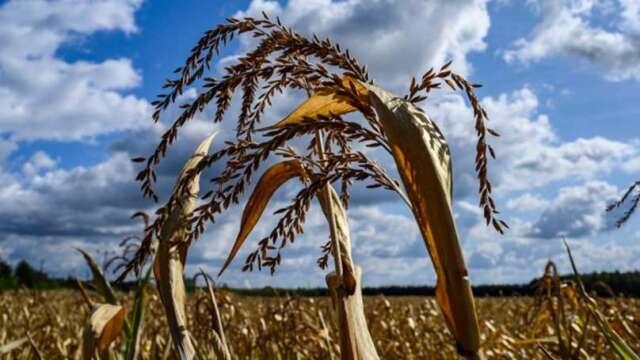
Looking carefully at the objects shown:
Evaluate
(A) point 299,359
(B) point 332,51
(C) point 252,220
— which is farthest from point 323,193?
(A) point 299,359

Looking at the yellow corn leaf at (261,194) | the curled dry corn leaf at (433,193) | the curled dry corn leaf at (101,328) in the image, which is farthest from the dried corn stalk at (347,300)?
the curled dry corn leaf at (101,328)

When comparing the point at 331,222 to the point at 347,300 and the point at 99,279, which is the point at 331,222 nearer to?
the point at 347,300

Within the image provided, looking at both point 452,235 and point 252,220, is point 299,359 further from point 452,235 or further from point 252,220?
point 452,235

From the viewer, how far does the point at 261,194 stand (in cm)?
170

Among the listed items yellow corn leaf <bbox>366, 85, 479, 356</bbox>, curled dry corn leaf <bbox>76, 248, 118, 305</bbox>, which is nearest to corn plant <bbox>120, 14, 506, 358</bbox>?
yellow corn leaf <bbox>366, 85, 479, 356</bbox>

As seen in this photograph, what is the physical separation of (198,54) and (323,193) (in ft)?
1.33

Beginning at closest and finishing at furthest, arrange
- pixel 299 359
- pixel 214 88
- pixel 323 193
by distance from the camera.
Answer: pixel 214 88 < pixel 323 193 < pixel 299 359

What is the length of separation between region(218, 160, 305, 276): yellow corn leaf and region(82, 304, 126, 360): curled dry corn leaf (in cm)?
60

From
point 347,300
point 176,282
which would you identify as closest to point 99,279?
point 176,282

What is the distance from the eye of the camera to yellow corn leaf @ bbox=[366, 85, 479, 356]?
3.53 feet

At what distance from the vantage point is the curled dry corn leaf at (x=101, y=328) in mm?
1990

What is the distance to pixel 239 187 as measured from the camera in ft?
4.05

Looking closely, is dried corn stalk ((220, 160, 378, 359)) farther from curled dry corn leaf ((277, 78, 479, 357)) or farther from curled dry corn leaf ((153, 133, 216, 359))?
curled dry corn leaf ((277, 78, 479, 357))

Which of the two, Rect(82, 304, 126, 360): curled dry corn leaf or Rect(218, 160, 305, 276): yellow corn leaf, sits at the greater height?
Rect(218, 160, 305, 276): yellow corn leaf
